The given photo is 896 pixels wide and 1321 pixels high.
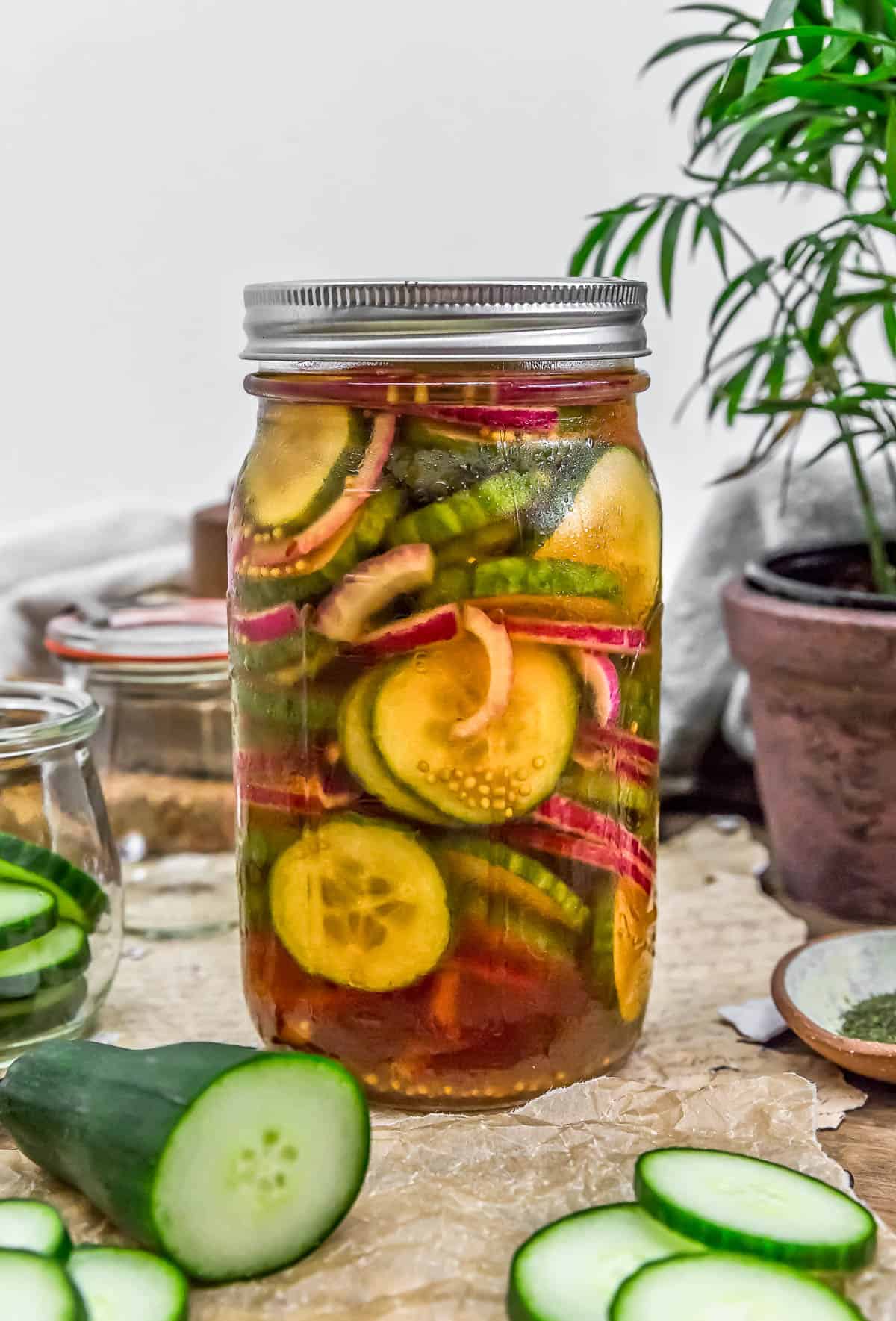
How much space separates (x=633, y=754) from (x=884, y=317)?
36cm

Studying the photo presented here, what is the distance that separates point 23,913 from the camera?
0.81 meters

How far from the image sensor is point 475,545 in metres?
0.75

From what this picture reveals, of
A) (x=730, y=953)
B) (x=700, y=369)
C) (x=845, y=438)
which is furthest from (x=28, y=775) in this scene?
(x=700, y=369)

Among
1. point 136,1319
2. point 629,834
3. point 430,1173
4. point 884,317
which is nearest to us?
point 136,1319

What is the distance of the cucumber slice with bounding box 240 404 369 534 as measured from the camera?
76cm

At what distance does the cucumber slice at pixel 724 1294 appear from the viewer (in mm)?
562

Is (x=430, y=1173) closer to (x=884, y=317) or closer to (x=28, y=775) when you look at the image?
(x=28, y=775)

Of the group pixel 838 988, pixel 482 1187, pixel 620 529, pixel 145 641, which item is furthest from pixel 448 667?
pixel 145 641

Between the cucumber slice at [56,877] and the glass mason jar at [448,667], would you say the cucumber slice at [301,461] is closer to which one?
the glass mason jar at [448,667]

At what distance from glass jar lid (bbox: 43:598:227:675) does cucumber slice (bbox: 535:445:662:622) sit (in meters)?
0.42

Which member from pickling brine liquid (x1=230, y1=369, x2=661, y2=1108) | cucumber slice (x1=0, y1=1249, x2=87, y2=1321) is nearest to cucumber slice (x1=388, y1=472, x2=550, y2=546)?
pickling brine liquid (x1=230, y1=369, x2=661, y2=1108)

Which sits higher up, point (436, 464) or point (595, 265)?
point (595, 265)

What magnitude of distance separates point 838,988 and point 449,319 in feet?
1.57

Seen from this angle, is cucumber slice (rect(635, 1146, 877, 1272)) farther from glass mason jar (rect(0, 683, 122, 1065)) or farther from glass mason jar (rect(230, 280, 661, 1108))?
glass mason jar (rect(0, 683, 122, 1065))
